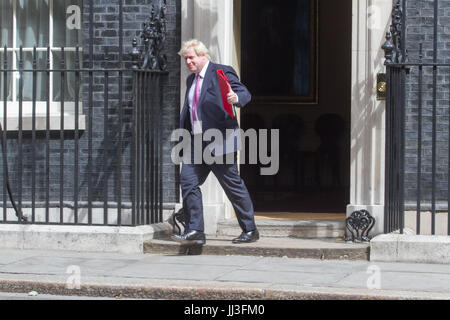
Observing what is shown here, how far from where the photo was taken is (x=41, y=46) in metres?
11.1

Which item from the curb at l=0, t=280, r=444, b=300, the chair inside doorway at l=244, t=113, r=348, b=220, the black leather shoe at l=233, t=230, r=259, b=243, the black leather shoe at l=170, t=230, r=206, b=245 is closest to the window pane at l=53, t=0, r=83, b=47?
the black leather shoe at l=170, t=230, r=206, b=245

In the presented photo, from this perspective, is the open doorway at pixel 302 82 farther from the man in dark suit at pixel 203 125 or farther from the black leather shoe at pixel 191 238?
the black leather shoe at pixel 191 238

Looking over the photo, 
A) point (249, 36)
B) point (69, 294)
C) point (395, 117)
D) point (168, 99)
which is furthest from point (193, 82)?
point (249, 36)

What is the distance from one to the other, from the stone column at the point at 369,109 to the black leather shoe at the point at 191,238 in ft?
5.51

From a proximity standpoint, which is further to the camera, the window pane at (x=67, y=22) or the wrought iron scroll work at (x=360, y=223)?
the window pane at (x=67, y=22)

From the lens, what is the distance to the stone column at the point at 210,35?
1016cm

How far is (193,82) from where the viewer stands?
929 centimetres

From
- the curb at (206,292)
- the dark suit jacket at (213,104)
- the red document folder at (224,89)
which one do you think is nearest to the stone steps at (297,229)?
the dark suit jacket at (213,104)

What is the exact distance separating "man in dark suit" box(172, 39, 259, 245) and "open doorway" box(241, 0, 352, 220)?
5.62m

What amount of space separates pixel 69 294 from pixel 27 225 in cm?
234

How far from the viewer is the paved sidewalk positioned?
737 centimetres

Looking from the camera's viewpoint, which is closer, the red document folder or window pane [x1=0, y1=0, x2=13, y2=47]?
the red document folder

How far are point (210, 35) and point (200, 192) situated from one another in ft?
6.04

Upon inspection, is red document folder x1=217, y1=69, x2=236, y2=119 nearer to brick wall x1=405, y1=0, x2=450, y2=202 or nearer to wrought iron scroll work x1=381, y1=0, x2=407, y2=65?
wrought iron scroll work x1=381, y1=0, x2=407, y2=65
